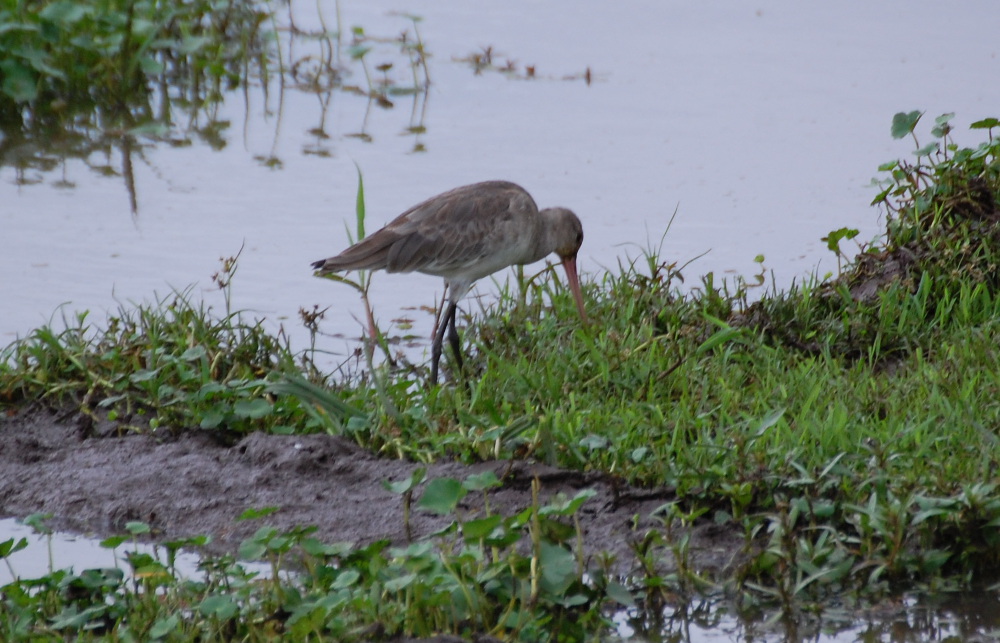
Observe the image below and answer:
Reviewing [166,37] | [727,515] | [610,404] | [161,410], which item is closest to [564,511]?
[727,515]

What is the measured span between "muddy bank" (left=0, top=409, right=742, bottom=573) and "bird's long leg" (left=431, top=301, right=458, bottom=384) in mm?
931

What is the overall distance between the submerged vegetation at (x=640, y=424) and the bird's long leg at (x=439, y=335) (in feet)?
0.33

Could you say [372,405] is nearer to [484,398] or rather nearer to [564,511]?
[484,398]

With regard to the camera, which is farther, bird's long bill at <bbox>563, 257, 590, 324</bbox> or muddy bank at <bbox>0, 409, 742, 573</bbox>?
bird's long bill at <bbox>563, 257, 590, 324</bbox>

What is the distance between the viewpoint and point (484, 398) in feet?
16.6

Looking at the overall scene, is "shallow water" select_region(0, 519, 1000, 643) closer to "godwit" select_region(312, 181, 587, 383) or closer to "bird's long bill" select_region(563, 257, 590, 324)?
"godwit" select_region(312, 181, 587, 383)

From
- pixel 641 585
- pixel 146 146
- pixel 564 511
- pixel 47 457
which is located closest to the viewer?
pixel 564 511

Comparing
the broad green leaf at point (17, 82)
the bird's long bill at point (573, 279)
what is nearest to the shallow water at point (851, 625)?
the bird's long bill at point (573, 279)

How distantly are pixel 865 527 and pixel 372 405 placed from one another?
6.48ft

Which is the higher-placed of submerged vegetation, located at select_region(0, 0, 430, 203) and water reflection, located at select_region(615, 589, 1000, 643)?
submerged vegetation, located at select_region(0, 0, 430, 203)

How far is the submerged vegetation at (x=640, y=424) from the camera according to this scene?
11.6ft

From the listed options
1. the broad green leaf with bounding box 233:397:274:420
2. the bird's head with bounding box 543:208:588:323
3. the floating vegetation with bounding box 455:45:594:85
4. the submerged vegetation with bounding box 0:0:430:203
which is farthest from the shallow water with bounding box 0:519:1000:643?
the floating vegetation with bounding box 455:45:594:85

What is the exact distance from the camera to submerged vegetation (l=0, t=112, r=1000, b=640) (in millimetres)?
3545

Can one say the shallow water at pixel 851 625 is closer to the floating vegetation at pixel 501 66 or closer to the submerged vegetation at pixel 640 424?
the submerged vegetation at pixel 640 424
